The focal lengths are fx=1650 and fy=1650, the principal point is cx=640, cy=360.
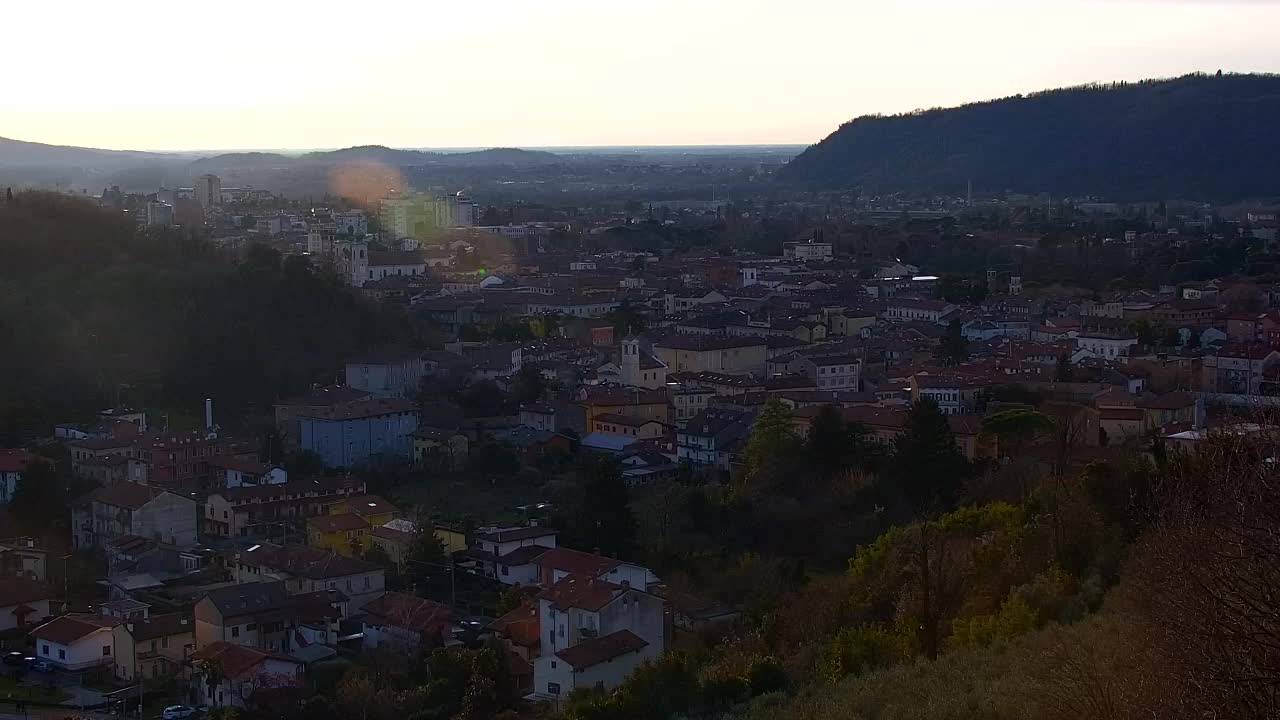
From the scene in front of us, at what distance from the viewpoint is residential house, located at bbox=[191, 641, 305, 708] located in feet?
33.3

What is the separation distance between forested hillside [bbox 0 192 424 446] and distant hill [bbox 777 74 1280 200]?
43.2m

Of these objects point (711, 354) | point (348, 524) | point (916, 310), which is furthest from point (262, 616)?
point (916, 310)

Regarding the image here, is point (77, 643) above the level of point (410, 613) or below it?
below

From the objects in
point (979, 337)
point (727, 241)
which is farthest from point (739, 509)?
point (727, 241)

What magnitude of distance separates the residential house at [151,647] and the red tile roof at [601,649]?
9.23 feet

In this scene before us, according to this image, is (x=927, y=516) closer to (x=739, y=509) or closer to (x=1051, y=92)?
(x=739, y=509)

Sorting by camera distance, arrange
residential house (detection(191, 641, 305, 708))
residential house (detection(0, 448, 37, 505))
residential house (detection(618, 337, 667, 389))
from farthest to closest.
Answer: residential house (detection(618, 337, 667, 389)), residential house (detection(0, 448, 37, 505)), residential house (detection(191, 641, 305, 708))

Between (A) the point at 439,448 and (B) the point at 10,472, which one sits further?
(A) the point at 439,448

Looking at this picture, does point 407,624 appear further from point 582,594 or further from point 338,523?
point 338,523

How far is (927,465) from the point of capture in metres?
13.8

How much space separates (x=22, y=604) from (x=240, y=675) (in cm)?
270

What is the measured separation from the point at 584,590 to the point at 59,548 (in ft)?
19.6

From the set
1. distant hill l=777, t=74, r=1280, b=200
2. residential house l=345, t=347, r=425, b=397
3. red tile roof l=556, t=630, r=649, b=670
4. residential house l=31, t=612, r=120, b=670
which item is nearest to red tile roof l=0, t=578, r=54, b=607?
residential house l=31, t=612, r=120, b=670

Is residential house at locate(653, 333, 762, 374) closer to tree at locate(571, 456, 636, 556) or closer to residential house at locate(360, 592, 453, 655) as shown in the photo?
tree at locate(571, 456, 636, 556)
